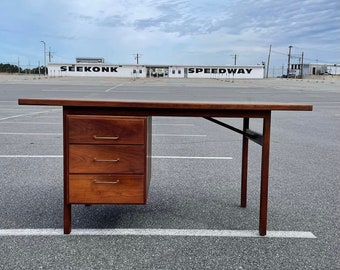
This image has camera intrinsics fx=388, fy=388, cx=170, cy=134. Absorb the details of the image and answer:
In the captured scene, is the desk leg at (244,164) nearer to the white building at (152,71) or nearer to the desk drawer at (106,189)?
the desk drawer at (106,189)

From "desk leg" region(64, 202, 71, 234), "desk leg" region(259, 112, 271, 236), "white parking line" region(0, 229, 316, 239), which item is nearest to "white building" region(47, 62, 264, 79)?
"white parking line" region(0, 229, 316, 239)

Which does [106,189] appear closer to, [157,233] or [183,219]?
[157,233]

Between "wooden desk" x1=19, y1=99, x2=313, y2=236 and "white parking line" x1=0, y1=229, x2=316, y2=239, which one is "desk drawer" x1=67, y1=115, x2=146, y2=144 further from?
"white parking line" x1=0, y1=229, x2=316, y2=239

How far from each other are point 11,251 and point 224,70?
283 feet

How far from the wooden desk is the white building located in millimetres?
80731

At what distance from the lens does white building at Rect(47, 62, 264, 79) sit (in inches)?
3255

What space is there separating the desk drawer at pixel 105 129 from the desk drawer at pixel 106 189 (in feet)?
1.01

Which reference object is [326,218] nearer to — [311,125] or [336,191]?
[336,191]

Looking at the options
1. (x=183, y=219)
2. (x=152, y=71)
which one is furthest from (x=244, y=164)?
(x=152, y=71)

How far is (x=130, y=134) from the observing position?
3254 mm

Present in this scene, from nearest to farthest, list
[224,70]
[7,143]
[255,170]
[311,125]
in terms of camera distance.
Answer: [255,170] → [7,143] → [311,125] → [224,70]

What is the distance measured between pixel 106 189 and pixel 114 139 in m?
0.43

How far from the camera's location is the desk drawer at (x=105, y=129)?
320 centimetres

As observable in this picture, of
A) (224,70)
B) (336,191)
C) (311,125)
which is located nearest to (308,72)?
(224,70)
